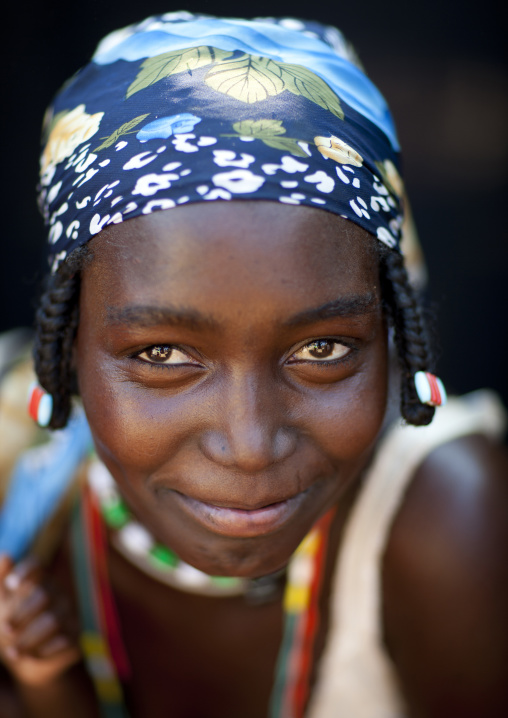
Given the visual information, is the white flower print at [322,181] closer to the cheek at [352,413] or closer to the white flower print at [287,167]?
the white flower print at [287,167]

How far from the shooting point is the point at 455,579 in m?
1.45

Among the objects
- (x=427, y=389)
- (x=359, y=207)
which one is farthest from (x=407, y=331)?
(x=359, y=207)

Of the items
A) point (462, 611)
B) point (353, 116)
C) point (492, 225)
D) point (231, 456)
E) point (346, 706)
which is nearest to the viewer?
point (231, 456)

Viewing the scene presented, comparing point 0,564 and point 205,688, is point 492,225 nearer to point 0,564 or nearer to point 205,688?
point 205,688

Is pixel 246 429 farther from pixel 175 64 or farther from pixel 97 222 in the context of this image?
pixel 175 64

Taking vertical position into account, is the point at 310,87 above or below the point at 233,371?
above

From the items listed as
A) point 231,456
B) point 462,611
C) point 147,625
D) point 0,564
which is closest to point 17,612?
point 0,564

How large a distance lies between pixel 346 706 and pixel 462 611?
44 centimetres

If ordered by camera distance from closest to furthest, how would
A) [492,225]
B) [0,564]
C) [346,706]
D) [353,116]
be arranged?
[353,116] → [0,564] → [346,706] → [492,225]

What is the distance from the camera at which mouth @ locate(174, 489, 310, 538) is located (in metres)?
1.07

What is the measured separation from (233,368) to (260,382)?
0.05 metres

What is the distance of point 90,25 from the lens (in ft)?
4.97

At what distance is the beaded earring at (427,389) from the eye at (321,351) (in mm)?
167

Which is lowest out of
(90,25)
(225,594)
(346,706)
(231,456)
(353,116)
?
(346,706)
